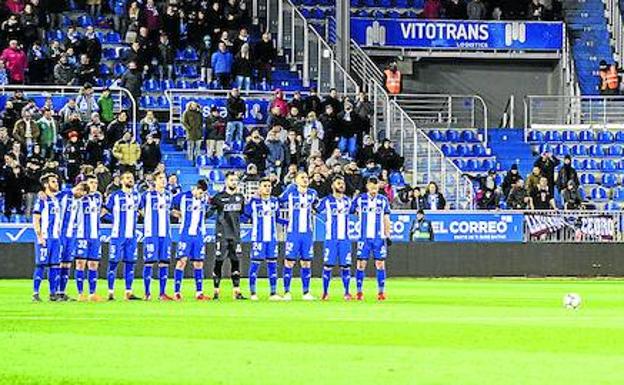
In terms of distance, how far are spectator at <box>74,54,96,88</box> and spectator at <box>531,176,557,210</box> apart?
1212cm

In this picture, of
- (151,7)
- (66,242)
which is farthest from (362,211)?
(151,7)

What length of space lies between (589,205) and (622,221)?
2.18m

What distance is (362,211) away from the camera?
27.2 m

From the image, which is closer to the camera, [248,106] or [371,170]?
[371,170]

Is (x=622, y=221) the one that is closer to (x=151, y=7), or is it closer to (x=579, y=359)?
(x=151, y=7)

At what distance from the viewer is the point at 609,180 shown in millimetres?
45969

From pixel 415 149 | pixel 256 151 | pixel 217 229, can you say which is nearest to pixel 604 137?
pixel 415 149

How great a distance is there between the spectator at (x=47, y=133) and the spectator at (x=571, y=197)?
1350 centimetres

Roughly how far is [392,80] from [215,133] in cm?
832

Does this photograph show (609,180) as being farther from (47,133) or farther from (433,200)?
(47,133)

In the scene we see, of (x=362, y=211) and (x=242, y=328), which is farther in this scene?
(x=362, y=211)

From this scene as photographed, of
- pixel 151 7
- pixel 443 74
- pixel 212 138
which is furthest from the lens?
pixel 443 74

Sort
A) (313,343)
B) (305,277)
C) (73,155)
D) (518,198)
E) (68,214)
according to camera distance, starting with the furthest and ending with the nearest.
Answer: (518,198) < (73,155) < (305,277) < (68,214) < (313,343)

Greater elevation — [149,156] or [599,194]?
[149,156]
